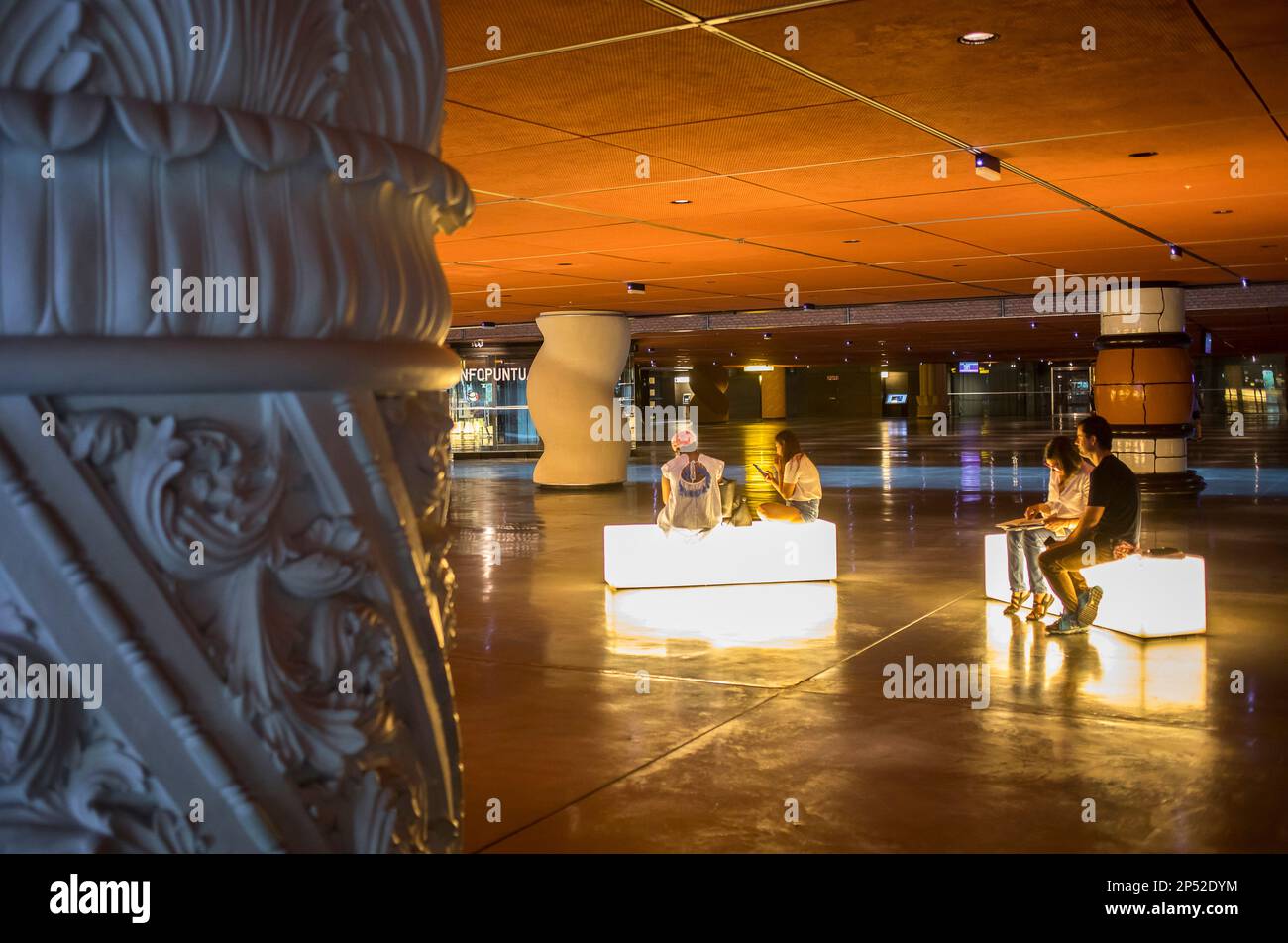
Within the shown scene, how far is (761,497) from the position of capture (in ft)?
58.5

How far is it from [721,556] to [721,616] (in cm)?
138

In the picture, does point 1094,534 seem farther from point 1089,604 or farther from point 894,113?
point 894,113

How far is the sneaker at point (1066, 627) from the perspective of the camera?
25.8 feet

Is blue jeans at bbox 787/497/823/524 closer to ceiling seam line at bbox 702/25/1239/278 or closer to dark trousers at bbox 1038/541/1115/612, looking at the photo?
dark trousers at bbox 1038/541/1115/612

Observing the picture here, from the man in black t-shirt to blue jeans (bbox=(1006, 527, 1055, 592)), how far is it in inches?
16.4

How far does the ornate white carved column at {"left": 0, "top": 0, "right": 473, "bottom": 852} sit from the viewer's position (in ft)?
3.91

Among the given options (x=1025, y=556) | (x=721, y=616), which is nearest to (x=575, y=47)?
(x=721, y=616)

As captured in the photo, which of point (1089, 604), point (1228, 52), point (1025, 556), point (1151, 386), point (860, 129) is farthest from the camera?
point (1151, 386)

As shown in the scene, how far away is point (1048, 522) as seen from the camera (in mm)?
8422

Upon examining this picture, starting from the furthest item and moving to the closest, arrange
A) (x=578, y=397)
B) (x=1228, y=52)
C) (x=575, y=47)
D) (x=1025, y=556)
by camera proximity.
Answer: (x=578, y=397) < (x=1025, y=556) < (x=1228, y=52) < (x=575, y=47)

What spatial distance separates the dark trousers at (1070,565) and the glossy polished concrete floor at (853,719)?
0.93ft
